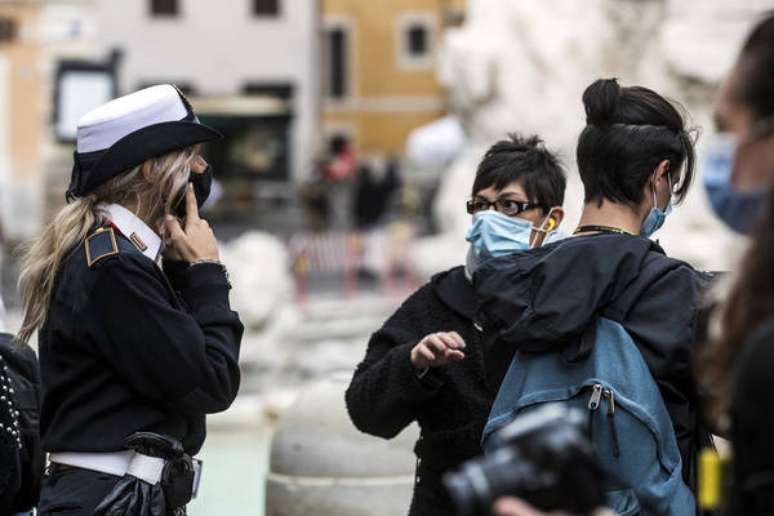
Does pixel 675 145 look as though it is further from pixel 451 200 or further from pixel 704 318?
pixel 451 200

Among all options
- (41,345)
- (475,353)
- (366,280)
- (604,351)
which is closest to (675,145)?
(604,351)

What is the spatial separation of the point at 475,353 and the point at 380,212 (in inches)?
982

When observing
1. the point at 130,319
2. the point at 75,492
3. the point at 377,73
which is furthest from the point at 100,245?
the point at 377,73

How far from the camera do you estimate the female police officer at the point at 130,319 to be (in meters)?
3.83

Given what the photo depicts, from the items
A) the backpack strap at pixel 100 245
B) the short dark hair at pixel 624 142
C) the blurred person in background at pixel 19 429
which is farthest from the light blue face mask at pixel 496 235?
the blurred person in background at pixel 19 429

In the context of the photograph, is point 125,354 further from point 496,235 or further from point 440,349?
point 496,235

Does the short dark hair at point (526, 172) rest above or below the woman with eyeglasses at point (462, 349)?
above

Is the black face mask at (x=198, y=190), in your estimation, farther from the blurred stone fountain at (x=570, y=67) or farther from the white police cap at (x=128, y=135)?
the blurred stone fountain at (x=570, y=67)

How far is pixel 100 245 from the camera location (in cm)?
391

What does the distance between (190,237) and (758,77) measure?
6.33 feet

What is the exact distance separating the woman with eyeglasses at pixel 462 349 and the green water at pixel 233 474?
14.8 ft

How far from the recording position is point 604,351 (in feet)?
11.5

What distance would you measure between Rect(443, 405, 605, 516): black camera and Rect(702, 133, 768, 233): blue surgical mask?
425mm

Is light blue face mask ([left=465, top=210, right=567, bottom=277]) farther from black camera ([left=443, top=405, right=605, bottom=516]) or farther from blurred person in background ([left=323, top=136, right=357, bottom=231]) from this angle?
blurred person in background ([left=323, top=136, right=357, bottom=231])
